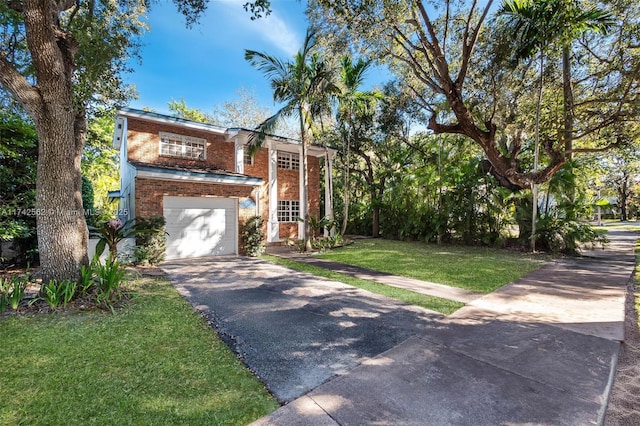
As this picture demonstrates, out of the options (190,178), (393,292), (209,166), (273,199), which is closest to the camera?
(393,292)

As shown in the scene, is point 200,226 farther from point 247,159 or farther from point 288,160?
point 288,160

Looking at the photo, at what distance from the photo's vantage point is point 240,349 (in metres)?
3.63

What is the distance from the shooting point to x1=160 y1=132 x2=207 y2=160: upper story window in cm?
1216

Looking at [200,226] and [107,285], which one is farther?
[200,226]

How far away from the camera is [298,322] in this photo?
4539 millimetres

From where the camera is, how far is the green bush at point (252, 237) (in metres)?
11.8

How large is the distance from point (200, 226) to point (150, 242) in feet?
7.27

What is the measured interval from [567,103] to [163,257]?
600 inches

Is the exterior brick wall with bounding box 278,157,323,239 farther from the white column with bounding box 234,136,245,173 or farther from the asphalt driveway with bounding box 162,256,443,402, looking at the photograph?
the asphalt driveway with bounding box 162,256,443,402

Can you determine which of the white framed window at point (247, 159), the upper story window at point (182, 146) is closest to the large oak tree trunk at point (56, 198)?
the upper story window at point (182, 146)

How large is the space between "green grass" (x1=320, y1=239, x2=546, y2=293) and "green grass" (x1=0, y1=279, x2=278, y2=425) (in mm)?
5736

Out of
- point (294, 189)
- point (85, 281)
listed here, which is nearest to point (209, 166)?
point (294, 189)

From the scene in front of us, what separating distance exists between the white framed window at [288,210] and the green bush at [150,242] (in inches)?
253

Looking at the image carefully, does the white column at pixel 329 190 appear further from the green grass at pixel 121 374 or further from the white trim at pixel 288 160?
the green grass at pixel 121 374
